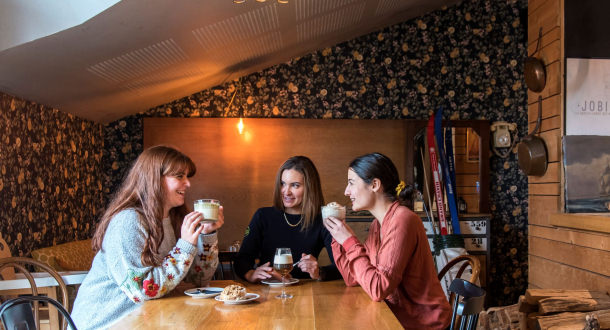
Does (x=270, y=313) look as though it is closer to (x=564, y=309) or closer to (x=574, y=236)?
(x=564, y=309)

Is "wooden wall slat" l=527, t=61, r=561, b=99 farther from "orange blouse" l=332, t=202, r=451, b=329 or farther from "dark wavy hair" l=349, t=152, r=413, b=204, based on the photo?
"orange blouse" l=332, t=202, r=451, b=329

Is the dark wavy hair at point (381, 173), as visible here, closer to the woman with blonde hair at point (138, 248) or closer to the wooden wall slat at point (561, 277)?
the woman with blonde hair at point (138, 248)

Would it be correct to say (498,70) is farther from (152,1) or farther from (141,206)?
(141,206)

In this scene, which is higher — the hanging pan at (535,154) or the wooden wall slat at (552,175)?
the hanging pan at (535,154)

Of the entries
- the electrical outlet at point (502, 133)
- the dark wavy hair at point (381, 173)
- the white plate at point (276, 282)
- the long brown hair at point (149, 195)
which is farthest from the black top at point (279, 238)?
the electrical outlet at point (502, 133)

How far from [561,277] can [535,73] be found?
191cm

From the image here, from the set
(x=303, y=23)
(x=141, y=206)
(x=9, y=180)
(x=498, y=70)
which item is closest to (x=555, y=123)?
(x=498, y=70)

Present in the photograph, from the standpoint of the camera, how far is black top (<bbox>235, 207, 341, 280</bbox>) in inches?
126

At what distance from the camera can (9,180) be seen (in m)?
3.65

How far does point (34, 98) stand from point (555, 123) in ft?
14.0

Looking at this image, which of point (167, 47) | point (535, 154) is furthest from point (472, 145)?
point (167, 47)

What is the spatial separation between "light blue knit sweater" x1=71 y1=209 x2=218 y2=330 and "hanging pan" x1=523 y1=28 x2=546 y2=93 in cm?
420

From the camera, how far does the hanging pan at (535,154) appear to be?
210 inches

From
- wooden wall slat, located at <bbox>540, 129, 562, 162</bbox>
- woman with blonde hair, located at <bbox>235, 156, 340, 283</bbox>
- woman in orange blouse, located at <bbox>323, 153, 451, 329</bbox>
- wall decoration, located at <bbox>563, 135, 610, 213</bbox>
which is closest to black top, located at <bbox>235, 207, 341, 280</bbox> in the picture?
woman with blonde hair, located at <bbox>235, 156, 340, 283</bbox>
